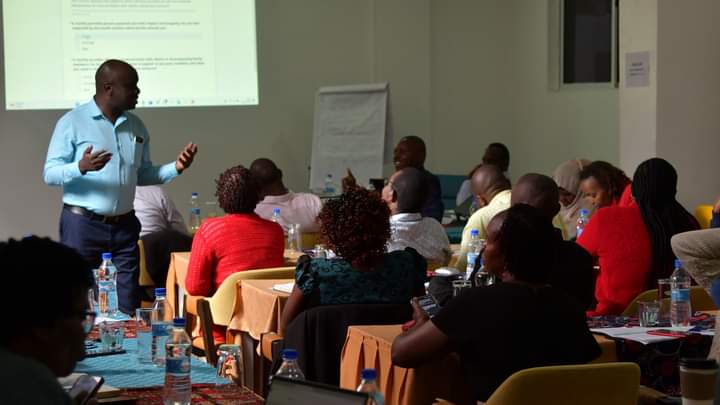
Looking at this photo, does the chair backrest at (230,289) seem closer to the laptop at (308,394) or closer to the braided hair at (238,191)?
the braided hair at (238,191)

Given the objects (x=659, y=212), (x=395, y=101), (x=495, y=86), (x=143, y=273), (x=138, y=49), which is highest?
(x=138, y=49)

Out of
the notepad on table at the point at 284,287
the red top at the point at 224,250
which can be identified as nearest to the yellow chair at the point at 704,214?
the red top at the point at 224,250

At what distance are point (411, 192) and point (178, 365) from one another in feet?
10.8

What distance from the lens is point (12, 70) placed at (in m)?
8.93

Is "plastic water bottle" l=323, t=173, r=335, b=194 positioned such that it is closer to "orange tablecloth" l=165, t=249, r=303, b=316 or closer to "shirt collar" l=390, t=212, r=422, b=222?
"orange tablecloth" l=165, t=249, r=303, b=316

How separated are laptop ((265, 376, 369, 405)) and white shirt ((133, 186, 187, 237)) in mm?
4910

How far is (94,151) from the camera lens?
5.68m

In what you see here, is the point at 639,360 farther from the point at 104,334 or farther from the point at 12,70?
the point at 12,70

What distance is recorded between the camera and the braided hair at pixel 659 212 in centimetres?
501

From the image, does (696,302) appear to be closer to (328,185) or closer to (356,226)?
(356,226)

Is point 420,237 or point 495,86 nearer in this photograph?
point 420,237

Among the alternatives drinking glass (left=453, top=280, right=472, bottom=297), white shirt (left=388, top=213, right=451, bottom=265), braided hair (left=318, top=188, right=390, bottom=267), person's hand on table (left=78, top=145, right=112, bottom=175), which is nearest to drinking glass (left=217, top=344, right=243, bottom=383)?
braided hair (left=318, top=188, right=390, bottom=267)

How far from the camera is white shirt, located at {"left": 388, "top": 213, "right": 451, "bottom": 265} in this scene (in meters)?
6.00

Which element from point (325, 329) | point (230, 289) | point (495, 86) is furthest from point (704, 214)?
point (325, 329)
